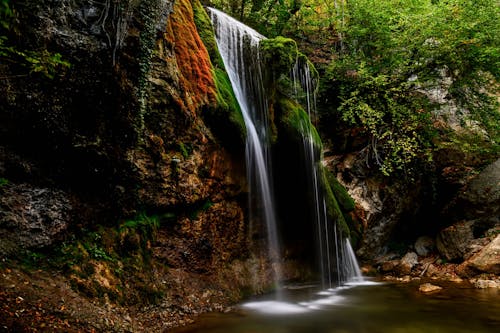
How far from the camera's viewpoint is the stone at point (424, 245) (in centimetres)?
1401

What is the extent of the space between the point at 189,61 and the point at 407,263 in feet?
36.5

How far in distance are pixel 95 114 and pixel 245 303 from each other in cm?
452

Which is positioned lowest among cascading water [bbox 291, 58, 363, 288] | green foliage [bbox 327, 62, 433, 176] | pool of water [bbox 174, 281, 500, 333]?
pool of water [bbox 174, 281, 500, 333]

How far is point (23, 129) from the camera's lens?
13.6 feet

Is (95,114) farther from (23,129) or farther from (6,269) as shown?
(6,269)

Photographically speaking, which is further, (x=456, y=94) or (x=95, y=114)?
(x=456, y=94)

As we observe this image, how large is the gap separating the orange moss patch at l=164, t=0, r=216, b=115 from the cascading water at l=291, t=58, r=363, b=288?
3.31 m

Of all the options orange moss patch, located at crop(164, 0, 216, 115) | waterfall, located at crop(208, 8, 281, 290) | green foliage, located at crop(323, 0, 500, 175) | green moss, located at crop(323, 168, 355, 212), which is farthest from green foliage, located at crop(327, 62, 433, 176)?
orange moss patch, located at crop(164, 0, 216, 115)

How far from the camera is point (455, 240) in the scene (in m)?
12.9

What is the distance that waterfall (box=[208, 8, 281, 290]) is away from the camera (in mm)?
7859

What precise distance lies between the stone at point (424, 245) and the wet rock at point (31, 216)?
1409 cm

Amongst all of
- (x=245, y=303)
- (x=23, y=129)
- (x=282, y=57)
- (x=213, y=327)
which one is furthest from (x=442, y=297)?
(x=23, y=129)

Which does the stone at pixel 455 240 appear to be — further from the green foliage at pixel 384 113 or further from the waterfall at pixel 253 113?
the waterfall at pixel 253 113

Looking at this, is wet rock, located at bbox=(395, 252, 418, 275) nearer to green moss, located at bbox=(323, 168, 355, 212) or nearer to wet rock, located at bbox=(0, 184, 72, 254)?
green moss, located at bbox=(323, 168, 355, 212)
